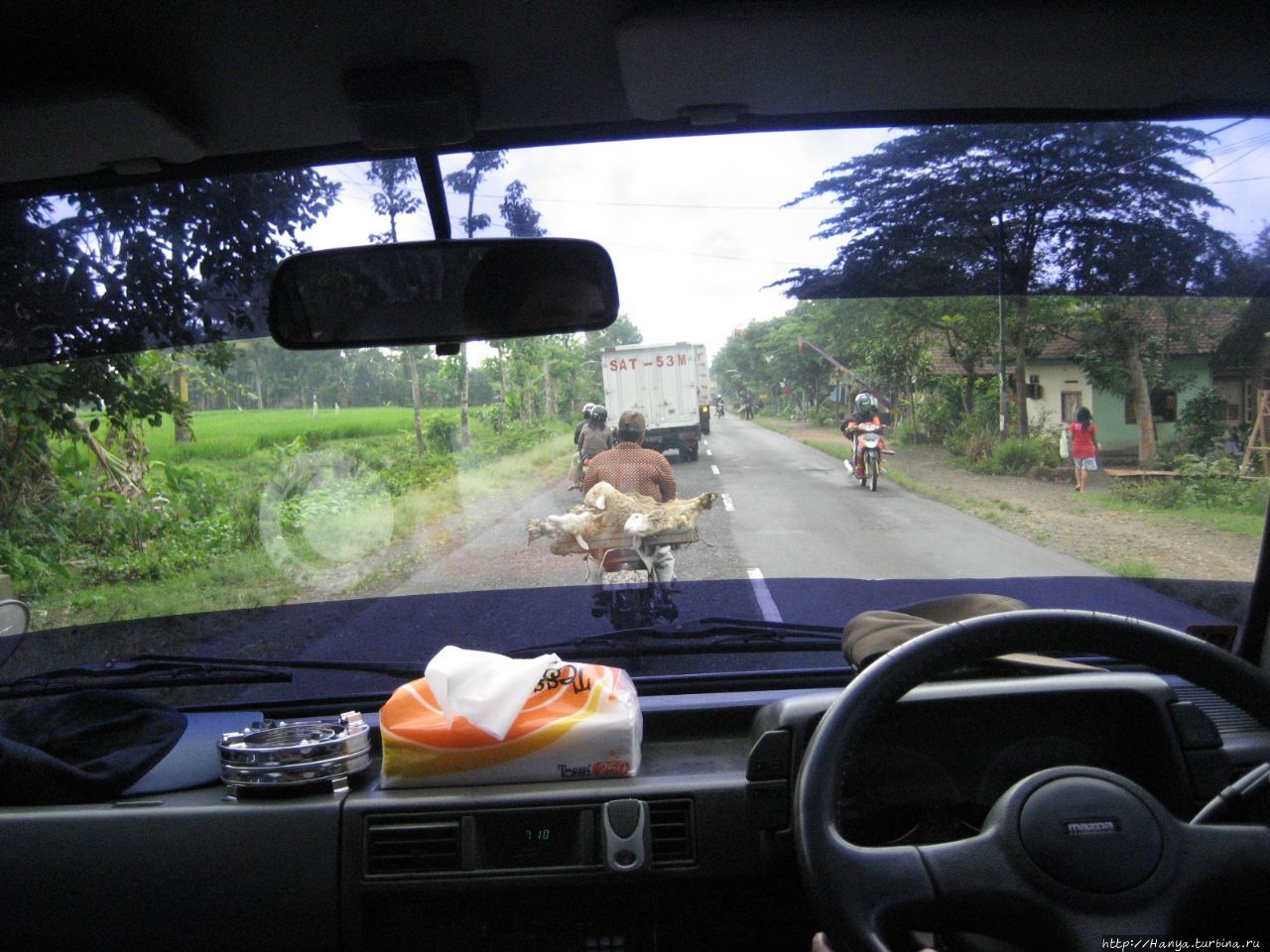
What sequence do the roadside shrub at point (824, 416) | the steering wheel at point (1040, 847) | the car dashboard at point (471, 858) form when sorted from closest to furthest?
the steering wheel at point (1040, 847) → the car dashboard at point (471, 858) → the roadside shrub at point (824, 416)

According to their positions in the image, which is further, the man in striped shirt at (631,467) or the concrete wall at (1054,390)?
the man in striped shirt at (631,467)

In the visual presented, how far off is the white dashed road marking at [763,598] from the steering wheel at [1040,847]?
148cm

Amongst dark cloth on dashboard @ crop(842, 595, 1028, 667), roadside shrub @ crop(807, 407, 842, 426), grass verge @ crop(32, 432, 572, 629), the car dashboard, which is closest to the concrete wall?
dark cloth on dashboard @ crop(842, 595, 1028, 667)

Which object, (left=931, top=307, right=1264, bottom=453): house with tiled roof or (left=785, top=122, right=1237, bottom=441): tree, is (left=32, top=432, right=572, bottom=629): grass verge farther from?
(left=931, top=307, right=1264, bottom=453): house with tiled roof

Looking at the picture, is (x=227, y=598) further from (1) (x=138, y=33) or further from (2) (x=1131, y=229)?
(2) (x=1131, y=229)

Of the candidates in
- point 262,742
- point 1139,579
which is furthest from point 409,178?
point 1139,579

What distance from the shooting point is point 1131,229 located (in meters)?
3.47

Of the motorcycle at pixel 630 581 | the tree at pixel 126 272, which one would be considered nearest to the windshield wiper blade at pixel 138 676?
the tree at pixel 126 272

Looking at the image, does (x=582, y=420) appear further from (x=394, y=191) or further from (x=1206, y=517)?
(x=1206, y=517)

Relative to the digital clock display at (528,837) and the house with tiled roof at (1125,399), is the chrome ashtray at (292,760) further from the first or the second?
the house with tiled roof at (1125,399)

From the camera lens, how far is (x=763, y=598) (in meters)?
3.62

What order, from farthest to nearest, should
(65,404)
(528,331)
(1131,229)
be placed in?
(65,404) → (1131,229) → (528,331)

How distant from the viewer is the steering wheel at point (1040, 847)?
1.88 meters

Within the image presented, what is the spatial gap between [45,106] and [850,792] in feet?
9.36
